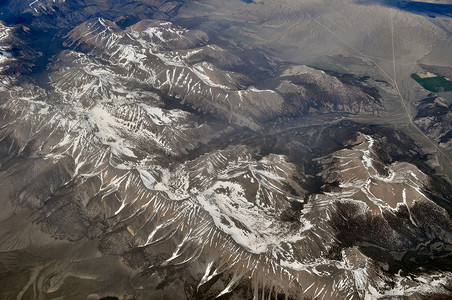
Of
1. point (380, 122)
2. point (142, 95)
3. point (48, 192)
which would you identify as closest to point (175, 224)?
point (48, 192)

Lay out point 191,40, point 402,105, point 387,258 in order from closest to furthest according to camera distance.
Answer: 1. point 387,258
2. point 402,105
3. point 191,40

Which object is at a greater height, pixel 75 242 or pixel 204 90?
pixel 204 90

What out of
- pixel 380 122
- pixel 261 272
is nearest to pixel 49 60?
pixel 261 272

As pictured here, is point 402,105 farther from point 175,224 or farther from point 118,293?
point 118,293

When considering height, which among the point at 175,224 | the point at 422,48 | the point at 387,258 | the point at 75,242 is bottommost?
the point at 75,242

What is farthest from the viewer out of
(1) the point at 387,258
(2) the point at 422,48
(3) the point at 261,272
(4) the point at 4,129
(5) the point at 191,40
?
(2) the point at 422,48

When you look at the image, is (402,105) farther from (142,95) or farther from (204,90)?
(142,95)

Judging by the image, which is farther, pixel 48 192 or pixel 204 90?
pixel 204 90
